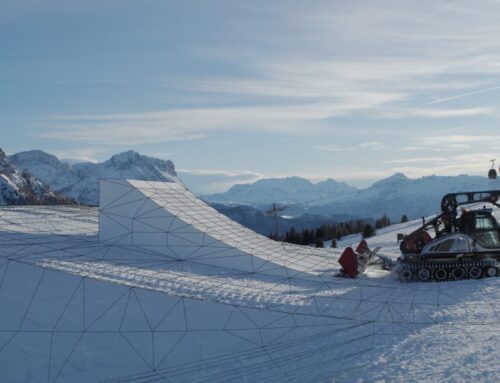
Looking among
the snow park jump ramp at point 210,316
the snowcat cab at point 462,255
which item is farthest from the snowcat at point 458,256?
the snow park jump ramp at point 210,316

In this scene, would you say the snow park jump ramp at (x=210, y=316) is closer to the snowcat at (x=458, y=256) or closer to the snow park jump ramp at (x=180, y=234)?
the snow park jump ramp at (x=180, y=234)

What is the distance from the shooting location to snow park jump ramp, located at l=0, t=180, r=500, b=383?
14047 millimetres

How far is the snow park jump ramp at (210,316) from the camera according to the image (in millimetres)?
14047

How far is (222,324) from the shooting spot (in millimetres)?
16125

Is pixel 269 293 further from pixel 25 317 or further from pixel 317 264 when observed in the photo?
pixel 25 317

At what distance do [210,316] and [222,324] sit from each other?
466mm

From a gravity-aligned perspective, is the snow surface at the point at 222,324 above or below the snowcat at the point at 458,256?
below

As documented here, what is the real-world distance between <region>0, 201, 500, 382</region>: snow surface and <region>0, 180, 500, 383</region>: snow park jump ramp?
4 centimetres

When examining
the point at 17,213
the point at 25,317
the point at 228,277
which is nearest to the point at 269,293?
the point at 228,277

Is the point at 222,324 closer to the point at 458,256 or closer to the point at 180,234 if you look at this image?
the point at 180,234

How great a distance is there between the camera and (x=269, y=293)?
18.4 m

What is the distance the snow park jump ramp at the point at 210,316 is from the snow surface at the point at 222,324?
38 mm

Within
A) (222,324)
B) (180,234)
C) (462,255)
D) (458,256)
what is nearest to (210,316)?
(222,324)

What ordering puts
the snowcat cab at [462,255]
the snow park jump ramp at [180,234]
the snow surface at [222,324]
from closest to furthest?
the snow surface at [222,324] → the snowcat cab at [462,255] → the snow park jump ramp at [180,234]
